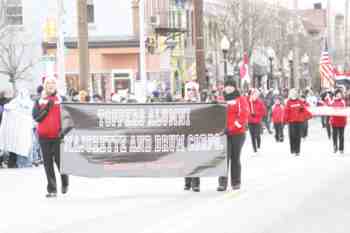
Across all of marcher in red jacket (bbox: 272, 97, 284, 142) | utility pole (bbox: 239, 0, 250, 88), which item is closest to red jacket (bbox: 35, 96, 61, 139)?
marcher in red jacket (bbox: 272, 97, 284, 142)

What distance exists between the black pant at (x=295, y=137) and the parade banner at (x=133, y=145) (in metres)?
9.11

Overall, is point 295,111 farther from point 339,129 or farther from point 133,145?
point 133,145

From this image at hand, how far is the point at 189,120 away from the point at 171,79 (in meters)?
37.0

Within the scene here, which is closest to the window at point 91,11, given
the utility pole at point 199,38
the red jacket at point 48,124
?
the utility pole at point 199,38

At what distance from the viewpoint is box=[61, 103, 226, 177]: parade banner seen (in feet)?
48.6

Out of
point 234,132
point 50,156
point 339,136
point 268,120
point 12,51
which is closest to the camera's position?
point 50,156

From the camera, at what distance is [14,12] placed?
4712 cm

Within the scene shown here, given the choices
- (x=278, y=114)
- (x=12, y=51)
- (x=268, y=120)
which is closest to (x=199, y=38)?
(x=278, y=114)

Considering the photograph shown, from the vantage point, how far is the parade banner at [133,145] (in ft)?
48.6

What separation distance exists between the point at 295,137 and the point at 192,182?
30.2ft

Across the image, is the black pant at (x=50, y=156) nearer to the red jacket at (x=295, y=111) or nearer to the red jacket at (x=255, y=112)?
the red jacket at (x=295, y=111)

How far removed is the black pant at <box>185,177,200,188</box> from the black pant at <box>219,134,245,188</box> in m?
0.36

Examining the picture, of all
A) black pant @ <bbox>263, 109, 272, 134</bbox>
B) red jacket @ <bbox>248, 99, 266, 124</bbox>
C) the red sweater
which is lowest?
black pant @ <bbox>263, 109, 272, 134</bbox>

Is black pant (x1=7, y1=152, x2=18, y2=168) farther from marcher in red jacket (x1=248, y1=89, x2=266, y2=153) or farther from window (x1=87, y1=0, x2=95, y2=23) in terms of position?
window (x1=87, y1=0, x2=95, y2=23)
